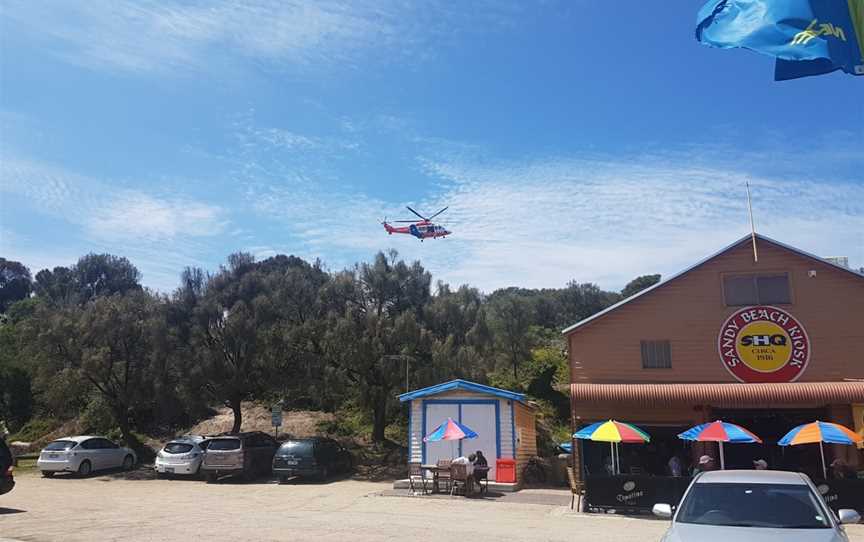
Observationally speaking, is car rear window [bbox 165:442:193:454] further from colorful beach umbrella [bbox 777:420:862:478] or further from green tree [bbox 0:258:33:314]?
green tree [bbox 0:258:33:314]

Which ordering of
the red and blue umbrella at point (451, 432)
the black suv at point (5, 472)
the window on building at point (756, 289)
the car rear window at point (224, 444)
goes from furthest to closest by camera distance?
the car rear window at point (224, 444) → the window on building at point (756, 289) → the red and blue umbrella at point (451, 432) → the black suv at point (5, 472)

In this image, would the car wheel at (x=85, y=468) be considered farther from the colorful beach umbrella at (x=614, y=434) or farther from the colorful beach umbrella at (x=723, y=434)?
the colorful beach umbrella at (x=723, y=434)

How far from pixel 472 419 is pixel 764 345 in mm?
9221

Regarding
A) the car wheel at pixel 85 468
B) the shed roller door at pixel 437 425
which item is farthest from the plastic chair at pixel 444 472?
the car wheel at pixel 85 468

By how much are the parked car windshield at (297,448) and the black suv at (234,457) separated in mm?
1275

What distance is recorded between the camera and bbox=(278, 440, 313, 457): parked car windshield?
22266 millimetres

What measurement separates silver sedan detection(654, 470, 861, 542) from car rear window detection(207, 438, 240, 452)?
17435mm

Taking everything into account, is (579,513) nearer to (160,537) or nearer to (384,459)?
(160,537)

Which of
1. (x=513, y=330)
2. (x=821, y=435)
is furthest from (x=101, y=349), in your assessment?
(x=821, y=435)

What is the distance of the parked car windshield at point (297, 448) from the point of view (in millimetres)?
22266

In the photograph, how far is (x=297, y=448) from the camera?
2242 cm

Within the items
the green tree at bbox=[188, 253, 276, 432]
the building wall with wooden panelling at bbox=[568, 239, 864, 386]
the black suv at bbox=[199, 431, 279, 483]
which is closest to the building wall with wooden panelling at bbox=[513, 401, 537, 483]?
the building wall with wooden panelling at bbox=[568, 239, 864, 386]

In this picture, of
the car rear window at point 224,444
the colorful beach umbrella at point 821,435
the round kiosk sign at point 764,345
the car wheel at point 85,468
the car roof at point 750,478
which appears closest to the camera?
the car roof at point 750,478

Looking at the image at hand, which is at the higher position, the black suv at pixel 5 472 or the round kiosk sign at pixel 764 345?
the round kiosk sign at pixel 764 345
